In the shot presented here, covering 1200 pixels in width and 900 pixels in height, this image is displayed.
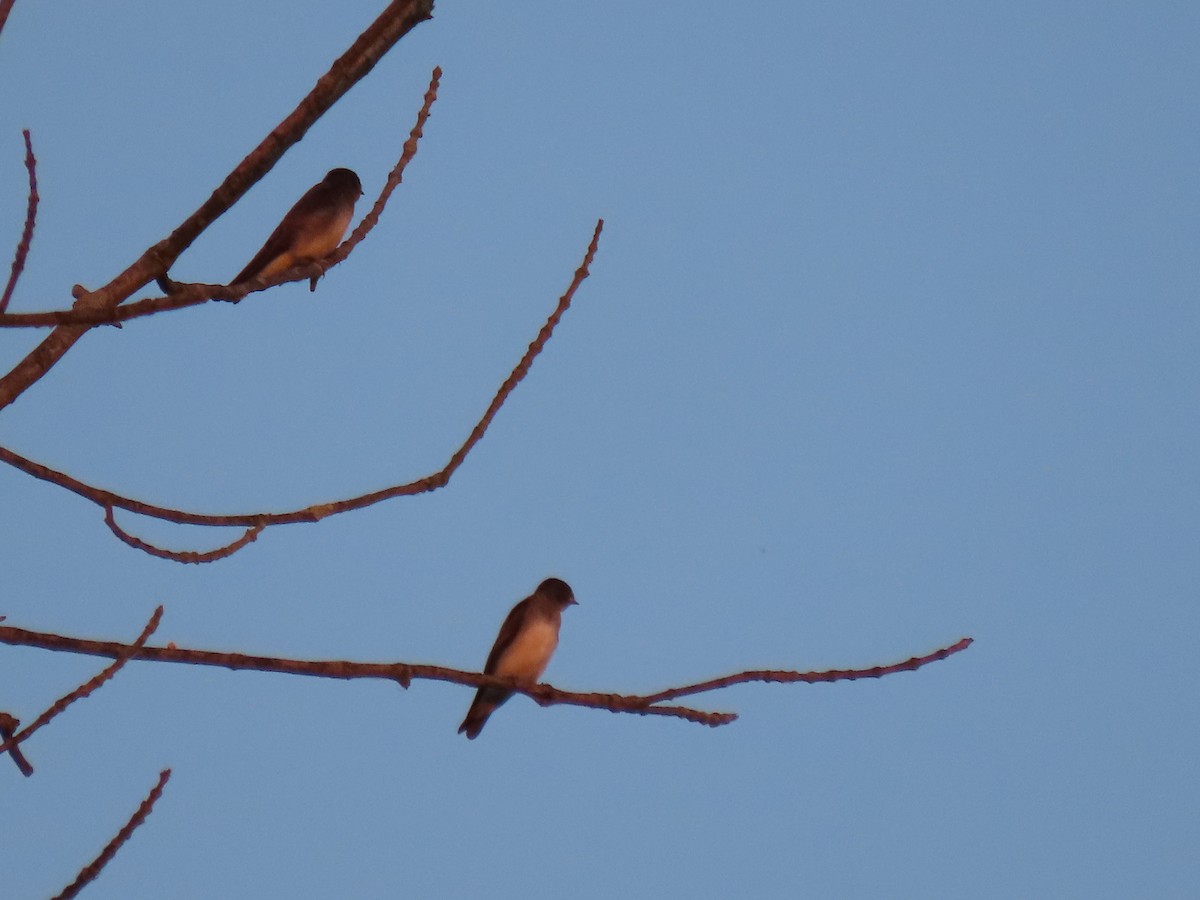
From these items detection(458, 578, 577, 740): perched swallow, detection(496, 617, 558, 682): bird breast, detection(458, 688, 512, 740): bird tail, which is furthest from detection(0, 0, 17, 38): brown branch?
detection(496, 617, 558, 682): bird breast

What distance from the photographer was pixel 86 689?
2469 millimetres

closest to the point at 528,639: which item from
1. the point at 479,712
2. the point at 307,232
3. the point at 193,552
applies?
the point at 479,712

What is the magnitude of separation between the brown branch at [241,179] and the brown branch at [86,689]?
465 millimetres

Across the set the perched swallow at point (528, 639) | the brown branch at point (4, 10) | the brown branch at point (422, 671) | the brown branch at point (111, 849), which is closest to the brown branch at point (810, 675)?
the brown branch at point (422, 671)

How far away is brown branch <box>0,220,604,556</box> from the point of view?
102 inches

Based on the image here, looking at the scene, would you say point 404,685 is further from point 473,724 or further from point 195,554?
point 473,724

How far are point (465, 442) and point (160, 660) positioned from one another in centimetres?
67

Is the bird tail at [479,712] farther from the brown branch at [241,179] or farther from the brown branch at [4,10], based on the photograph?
the brown branch at [4,10]

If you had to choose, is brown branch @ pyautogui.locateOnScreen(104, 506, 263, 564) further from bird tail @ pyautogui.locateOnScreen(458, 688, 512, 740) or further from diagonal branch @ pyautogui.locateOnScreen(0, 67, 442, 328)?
bird tail @ pyautogui.locateOnScreen(458, 688, 512, 740)

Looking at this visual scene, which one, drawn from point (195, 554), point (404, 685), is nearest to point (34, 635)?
point (195, 554)

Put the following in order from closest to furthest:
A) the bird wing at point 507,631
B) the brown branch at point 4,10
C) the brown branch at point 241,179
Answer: the brown branch at point 241,179 < the brown branch at point 4,10 < the bird wing at point 507,631

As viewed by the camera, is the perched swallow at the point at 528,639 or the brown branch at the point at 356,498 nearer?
the brown branch at the point at 356,498

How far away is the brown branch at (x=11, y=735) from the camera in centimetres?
248

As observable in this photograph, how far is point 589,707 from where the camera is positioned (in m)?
2.65
